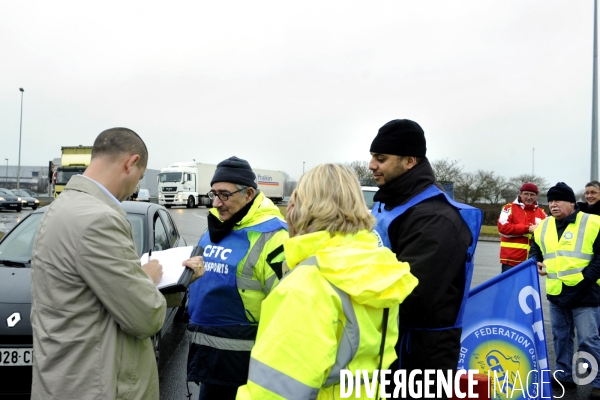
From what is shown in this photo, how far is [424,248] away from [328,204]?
27.9 inches

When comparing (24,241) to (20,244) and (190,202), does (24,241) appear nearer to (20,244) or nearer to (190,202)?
(20,244)

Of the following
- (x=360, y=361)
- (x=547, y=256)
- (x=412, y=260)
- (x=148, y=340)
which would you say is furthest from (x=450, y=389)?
(x=547, y=256)

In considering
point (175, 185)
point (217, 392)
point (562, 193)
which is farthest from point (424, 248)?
point (175, 185)

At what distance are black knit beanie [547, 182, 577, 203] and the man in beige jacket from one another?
4.34m

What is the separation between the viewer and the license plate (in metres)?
3.60

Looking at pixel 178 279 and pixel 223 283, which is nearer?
pixel 178 279

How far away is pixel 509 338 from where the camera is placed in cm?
323

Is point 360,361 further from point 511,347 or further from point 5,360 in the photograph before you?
point 5,360

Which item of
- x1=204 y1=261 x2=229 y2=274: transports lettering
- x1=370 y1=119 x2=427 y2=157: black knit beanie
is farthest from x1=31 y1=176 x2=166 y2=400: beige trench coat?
x1=370 y1=119 x2=427 y2=157: black knit beanie

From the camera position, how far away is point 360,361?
1.63 metres

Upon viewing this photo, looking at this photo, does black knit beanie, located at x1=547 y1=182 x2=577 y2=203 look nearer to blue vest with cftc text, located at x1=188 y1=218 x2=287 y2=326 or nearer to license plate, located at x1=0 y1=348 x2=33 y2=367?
blue vest with cftc text, located at x1=188 y1=218 x2=287 y2=326

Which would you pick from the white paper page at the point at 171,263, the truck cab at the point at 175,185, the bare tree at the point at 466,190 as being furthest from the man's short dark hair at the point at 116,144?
the bare tree at the point at 466,190

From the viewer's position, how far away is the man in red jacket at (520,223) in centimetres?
667

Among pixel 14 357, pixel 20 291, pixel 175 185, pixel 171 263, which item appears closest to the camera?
pixel 171 263
